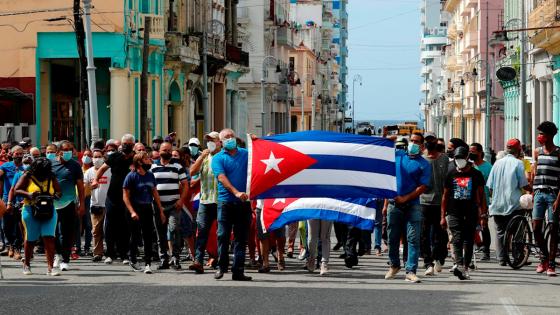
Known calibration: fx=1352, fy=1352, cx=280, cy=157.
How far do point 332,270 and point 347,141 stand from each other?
200cm

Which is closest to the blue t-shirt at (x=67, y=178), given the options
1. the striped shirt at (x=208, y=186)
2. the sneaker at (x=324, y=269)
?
the striped shirt at (x=208, y=186)

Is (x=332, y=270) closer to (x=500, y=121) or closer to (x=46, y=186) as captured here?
(x=46, y=186)

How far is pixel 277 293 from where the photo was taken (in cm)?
1576

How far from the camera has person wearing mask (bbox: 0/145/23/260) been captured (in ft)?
A: 72.2

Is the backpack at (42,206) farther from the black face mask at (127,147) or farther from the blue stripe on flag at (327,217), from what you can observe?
the blue stripe on flag at (327,217)

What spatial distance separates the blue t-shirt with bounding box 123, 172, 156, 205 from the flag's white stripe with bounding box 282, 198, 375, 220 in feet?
6.66

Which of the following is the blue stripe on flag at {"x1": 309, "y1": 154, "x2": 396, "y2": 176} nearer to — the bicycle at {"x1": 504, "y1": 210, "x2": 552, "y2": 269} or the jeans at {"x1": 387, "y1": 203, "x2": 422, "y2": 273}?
the jeans at {"x1": 387, "y1": 203, "x2": 422, "y2": 273}

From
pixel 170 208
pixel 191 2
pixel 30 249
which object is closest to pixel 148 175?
pixel 170 208

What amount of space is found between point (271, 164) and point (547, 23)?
26.9 metres

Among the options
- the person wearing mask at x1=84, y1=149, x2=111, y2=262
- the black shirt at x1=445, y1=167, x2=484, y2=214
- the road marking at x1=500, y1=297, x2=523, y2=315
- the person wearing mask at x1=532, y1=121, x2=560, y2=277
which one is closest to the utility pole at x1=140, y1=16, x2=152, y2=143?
the person wearing mask at x1=84, y1=149, x2=111, y2=262

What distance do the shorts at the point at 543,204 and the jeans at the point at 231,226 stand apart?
160 inches

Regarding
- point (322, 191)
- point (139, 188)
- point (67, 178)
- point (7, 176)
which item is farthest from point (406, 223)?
point (7, 176)

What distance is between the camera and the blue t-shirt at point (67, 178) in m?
19.7

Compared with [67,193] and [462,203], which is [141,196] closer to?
[67,193]
